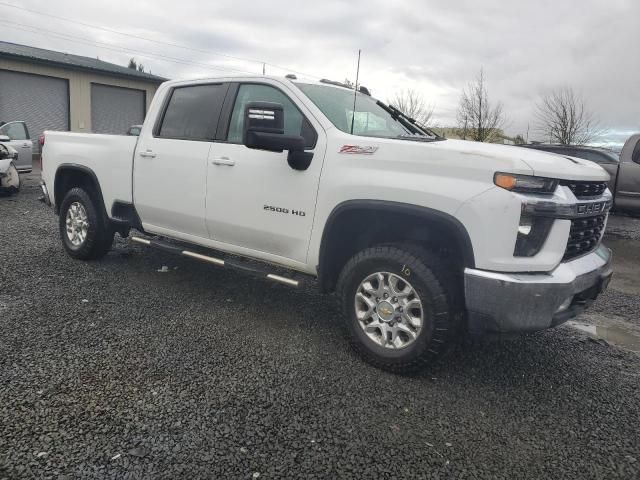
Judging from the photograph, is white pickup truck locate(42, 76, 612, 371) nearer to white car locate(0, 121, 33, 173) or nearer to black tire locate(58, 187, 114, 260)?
black tire locate(58, 187, 114, 260)

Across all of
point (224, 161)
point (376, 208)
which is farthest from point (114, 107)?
point (376, 208)

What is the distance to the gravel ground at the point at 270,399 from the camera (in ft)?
8.11

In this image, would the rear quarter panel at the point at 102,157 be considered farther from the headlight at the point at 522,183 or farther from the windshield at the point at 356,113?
the headlight at the point at 522,183

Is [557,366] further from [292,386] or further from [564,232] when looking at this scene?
[292,386]

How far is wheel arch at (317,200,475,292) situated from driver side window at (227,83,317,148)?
2.07 feet

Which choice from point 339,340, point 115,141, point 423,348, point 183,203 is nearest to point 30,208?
point 115,141

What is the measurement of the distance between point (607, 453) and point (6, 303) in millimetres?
4559

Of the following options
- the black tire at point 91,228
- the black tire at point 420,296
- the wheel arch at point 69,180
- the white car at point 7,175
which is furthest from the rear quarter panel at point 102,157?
the white car at point 7,175

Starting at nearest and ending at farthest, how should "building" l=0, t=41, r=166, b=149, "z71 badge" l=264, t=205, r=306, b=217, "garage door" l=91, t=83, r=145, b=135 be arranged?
"z71 badge" l=264, t=205, r=306, b=217, "building" l=0, t=41, r=166, b=149, "garage door" l=91, t=83, r=145, b=135

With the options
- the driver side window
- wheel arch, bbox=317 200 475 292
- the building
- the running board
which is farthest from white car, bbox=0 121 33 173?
wheel arch, bbox=317 200 475 292

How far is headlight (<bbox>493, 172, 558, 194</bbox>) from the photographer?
2.89m

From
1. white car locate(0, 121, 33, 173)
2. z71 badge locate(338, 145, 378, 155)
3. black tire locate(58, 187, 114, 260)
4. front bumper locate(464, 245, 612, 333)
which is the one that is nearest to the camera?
front bumper locate(464, 245, 612, 333)

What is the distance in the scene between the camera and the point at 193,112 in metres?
4.69

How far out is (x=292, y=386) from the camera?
3.19 metres
